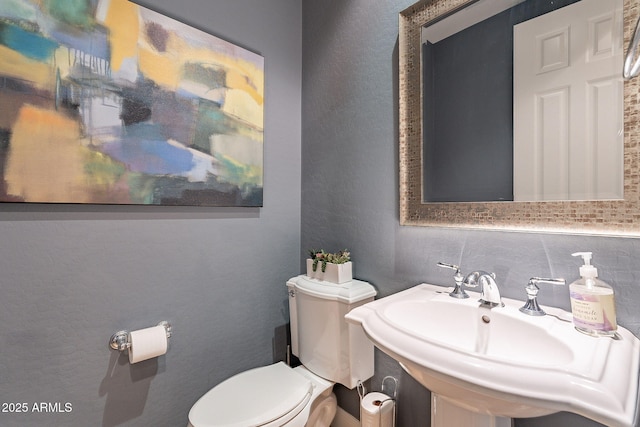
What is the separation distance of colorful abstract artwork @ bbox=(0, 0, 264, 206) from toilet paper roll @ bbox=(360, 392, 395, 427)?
1.03 m

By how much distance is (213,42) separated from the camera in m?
1.37

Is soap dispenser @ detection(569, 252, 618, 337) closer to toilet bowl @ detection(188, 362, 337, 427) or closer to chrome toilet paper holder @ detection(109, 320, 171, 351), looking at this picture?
toilet bowl @ detection(188, 362, 337, 427)

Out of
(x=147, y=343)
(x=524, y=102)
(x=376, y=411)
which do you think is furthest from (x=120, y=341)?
(x=524, y=102)

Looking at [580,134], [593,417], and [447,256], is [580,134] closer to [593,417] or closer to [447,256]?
[447,256]

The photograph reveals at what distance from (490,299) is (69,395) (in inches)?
58.3

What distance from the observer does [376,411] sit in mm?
1114

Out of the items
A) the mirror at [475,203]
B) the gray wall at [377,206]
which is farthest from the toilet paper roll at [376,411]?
the mirror at [475,203]

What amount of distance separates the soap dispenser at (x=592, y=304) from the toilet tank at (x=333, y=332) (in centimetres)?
70

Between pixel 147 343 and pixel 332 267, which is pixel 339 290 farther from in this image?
pixel 147 343

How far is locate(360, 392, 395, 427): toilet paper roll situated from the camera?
43.8 inches

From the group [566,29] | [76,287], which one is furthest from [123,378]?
[566,29]

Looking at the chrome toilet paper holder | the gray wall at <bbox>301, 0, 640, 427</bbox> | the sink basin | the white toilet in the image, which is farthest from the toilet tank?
the chrome toilet paper holder

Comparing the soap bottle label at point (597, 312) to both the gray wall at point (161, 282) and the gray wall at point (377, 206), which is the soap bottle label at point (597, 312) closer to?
the gray wall at point (377, 206)

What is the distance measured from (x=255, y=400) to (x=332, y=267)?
1.96 ft
